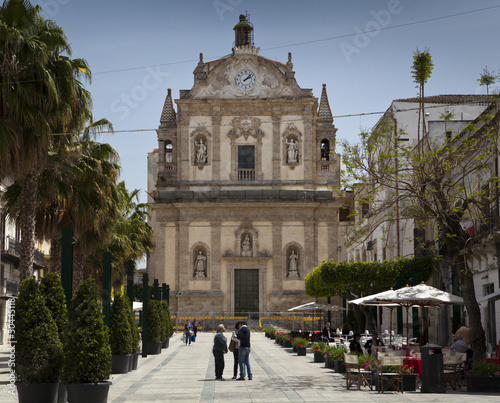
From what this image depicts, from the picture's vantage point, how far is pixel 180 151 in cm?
5766

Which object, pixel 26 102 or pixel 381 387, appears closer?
pixel 381 387

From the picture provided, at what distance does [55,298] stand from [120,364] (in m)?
6.45

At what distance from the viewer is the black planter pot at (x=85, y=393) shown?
43.7ft

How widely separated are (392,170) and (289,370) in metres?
6.70

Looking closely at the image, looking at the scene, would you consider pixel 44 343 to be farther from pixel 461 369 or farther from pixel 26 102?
pixel 461 369

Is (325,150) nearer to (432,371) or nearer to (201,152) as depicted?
(201,152)

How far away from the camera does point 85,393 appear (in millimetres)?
13312

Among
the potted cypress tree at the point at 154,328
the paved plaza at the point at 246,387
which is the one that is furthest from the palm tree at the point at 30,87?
the potted cypress tree at the point at 154,328

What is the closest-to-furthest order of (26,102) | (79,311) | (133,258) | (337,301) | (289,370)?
1. (79,311)
2. (26,102)
3. (289,370)
4. (133,258)
5. (337,301)

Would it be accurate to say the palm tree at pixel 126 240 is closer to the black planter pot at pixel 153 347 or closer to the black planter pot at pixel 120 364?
the black planter pot at pixel 153 347

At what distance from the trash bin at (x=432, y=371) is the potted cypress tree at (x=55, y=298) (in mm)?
7609

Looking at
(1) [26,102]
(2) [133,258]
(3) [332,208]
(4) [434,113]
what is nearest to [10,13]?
(1) [26,102]

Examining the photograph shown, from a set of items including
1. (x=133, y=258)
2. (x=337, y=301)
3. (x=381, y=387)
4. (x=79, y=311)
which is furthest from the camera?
(x=337, y=301)

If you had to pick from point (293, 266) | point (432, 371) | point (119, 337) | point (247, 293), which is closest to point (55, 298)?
point (119, 337)
